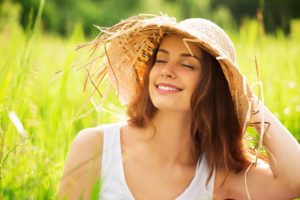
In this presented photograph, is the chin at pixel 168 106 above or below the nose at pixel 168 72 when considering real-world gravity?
below

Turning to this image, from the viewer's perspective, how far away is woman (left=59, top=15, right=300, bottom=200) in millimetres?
2525

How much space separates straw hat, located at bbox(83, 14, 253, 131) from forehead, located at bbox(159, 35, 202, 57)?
0.03m

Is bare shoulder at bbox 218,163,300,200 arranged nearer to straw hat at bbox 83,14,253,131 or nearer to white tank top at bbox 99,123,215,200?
white tank top at bbox 99,123,215,200

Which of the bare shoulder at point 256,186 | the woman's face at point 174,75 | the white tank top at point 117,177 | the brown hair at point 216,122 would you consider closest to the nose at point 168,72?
the woman's face at point 174,75

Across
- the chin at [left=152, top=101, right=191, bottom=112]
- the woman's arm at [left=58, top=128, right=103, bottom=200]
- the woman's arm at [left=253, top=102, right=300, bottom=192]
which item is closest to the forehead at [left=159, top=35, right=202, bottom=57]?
the chin at [left=152, top=101, right=191, bottom=112]

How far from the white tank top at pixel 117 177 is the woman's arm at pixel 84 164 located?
4 centimetres

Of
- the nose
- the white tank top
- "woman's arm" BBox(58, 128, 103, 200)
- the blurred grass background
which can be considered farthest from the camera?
the white tank top

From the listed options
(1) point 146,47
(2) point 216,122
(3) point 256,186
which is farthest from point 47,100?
(3) point 256,186

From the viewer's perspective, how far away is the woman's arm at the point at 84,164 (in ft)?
7.82

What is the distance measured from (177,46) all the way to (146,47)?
0.64 ft

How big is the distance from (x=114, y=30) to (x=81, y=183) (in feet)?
2.09

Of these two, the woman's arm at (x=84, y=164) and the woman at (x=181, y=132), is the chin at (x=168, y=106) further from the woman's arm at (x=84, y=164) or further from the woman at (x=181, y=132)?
the woman's arm at (x=84, y=164)

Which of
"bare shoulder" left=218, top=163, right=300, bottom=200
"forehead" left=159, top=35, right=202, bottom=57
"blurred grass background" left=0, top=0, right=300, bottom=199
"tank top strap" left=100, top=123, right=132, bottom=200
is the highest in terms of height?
"forehead" left=159, top=35, right=202, bottom=57

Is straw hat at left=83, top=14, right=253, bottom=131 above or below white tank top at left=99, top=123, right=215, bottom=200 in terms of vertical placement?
above
